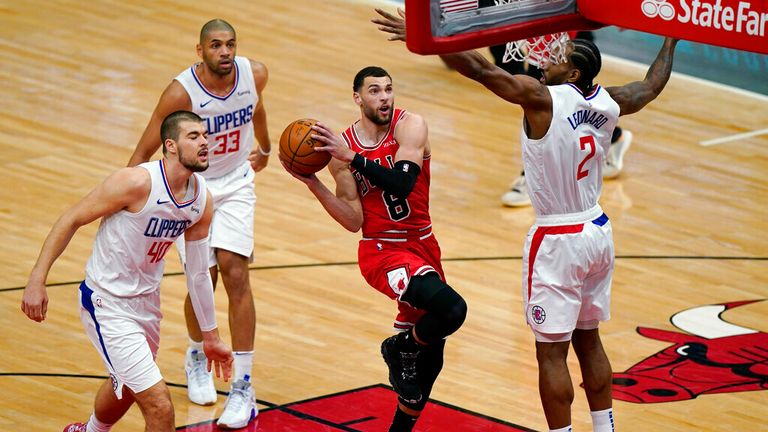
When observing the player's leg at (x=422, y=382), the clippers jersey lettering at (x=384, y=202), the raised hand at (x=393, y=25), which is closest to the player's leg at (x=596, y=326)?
the player's leg at (x=422, y=382)

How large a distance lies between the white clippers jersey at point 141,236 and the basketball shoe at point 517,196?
5.50 meters

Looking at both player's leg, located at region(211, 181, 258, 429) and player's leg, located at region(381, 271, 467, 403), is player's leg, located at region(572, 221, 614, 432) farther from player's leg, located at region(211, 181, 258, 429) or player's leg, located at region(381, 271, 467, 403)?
player's leg, located at region(211, 181, 258, 429)

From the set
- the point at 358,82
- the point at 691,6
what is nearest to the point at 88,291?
the point at 358,82

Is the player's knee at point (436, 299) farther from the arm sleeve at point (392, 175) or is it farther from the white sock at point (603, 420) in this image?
the white sock at point (603, 420)

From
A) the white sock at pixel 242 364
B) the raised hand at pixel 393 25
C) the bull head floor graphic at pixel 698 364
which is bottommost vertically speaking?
the bull head floor graphic at pixel 698 364

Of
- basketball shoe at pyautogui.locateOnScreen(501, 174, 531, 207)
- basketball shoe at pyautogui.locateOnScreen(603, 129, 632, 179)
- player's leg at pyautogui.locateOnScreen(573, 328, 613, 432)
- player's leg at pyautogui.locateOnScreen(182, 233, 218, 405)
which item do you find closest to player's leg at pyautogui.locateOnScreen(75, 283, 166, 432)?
player's leg at pyautogui.locateOnScreen(182, 233, 218, 405)

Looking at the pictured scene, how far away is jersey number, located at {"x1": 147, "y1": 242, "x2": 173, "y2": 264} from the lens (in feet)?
21.5

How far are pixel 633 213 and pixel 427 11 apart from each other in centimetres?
693

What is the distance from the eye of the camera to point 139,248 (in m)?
6.53

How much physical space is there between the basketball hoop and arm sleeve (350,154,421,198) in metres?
0.73

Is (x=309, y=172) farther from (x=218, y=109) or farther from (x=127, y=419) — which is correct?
(x=127, y=419)

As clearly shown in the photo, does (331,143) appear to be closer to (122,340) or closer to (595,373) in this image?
(122,340)

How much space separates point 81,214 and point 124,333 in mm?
627

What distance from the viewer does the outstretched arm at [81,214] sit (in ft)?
20.2
